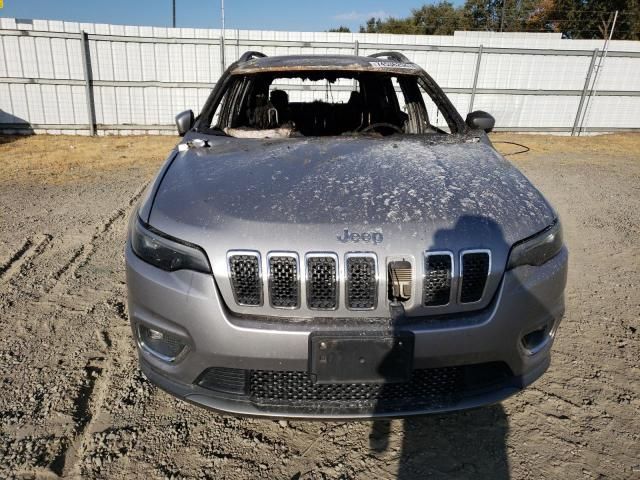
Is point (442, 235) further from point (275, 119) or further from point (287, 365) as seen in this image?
point (275, 119)

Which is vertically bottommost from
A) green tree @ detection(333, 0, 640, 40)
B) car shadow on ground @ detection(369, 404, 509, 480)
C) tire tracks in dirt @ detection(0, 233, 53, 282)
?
tire tracks in dirt @ detection(0, 233, 53, 282)

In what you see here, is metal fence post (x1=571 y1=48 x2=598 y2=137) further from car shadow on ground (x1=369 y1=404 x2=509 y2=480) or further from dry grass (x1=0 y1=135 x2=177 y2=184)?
car shadow on ground (x1=369 y1=404 x2=509 y2=480)

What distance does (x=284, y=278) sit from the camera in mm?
1716

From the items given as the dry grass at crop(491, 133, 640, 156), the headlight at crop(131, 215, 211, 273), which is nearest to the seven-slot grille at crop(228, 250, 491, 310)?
the headlight at crop(131, 215, 211, 273)

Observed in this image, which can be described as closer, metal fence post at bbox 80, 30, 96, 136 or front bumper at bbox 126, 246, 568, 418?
front bumper at bbox 126, 246, 568, 418

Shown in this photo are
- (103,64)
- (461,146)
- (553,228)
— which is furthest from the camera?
(103,64)

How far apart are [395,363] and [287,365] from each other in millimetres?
386

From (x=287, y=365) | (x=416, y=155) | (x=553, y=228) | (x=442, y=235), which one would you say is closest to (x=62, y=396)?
(x=287, y=365)

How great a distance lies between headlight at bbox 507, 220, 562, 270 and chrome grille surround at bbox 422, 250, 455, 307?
26 cm

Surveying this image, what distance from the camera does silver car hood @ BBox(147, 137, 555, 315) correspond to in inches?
69.2

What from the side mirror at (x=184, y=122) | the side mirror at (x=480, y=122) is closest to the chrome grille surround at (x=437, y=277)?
the side mirror at (x=480, y=122)

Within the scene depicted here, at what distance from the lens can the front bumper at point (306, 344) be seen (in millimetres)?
1709

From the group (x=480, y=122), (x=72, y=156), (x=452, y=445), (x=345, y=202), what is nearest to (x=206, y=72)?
(x=72, y=156)

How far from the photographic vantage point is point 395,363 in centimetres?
171
